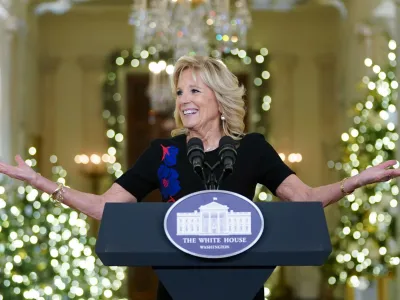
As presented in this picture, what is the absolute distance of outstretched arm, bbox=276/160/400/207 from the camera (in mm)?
3166

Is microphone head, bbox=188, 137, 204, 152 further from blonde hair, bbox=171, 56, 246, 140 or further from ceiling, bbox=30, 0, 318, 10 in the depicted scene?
ceiling, bbox=30, 0, 318, 10

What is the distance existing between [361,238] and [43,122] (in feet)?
23.9

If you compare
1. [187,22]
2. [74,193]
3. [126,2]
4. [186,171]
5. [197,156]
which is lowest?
[126,2]

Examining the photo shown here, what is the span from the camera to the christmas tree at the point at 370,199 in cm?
855

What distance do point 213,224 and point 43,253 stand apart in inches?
227

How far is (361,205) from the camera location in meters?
8.92

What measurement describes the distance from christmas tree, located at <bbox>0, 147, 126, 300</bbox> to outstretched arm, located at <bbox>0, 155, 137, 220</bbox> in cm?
458

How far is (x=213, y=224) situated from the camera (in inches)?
105

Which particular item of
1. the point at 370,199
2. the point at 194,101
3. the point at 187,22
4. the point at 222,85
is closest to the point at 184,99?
the point at 194,101

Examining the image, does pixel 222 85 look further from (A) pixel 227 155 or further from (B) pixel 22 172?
(B) pixel 22 172

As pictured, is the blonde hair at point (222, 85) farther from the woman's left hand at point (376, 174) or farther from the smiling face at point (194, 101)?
the woman's left hand at point (376, 174)

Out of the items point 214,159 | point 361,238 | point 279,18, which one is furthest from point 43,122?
point 214,159

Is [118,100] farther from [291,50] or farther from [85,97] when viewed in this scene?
[291,50]

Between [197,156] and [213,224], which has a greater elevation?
[197,156]
